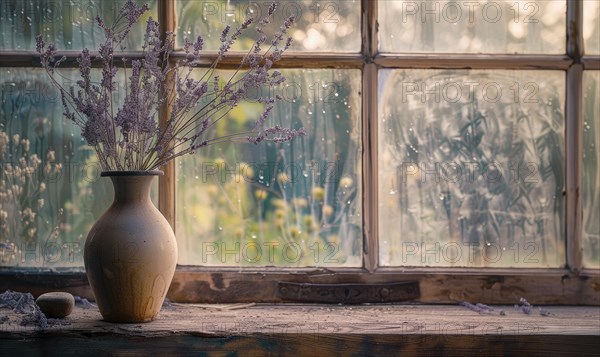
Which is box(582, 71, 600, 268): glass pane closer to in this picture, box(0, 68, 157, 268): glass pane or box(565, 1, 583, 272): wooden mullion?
box(565, 1, 583, 272): wooden mullion

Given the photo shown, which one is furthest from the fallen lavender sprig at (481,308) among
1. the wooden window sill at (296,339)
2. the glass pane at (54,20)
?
the glass pane at (54,20)

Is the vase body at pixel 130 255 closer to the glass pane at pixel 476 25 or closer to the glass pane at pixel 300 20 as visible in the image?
the glass pane at pixel 300 20

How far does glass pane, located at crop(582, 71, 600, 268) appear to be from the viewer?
2.12m

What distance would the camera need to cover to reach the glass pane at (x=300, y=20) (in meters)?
2.13

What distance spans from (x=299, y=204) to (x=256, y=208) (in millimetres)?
117

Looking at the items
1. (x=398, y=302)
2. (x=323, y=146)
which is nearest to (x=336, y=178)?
(x=323, y=146)

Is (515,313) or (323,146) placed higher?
(323,146)

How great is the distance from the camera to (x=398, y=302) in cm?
211

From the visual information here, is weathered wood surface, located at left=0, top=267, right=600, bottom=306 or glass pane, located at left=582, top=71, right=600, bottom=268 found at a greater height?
glass pane, located at left=582, top=71, right=600, bottom=268

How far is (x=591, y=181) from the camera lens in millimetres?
2127

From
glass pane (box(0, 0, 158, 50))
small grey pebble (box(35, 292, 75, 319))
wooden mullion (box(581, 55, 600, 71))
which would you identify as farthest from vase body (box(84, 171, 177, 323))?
wooden mullion (box(581, 55, 600, 71))

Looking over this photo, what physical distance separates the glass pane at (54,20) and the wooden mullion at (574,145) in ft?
3.71

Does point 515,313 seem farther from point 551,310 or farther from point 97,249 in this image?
point 97,249

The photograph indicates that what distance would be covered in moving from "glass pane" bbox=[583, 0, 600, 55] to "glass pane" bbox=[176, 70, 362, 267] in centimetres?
63
